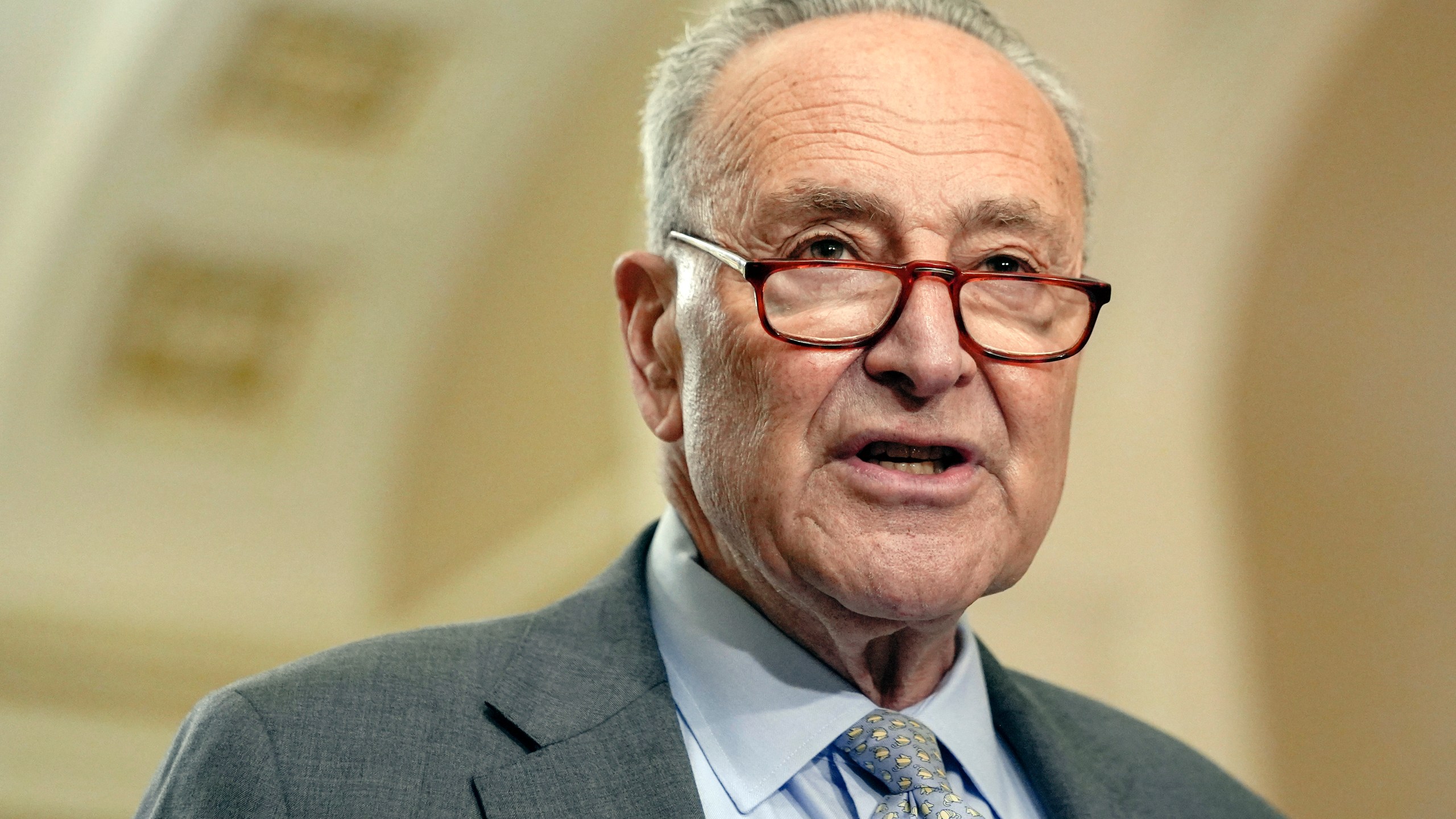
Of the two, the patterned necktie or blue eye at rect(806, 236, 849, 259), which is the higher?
blue eye at rect(806, 236, 849, 259)

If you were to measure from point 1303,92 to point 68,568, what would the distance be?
Answer: 534cm

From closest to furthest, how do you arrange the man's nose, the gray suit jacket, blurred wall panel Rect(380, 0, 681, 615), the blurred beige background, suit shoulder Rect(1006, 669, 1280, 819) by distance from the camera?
the gray suit jacket → the man's nose → suit shoulder Rect(1006, 669, 1280, 819) → the blurred beige background → blurred wall panel Rect(380, 0, 681, 615)

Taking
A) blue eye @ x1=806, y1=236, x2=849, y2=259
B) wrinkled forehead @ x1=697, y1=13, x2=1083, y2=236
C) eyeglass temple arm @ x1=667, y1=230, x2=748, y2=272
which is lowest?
eyeglass temple arm @ x1=667, y1=230, x2=748, y2=272

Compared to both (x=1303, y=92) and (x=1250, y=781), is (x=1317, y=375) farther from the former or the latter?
(x=1250, y=781)

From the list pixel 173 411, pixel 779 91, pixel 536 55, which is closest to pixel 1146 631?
pixel 536 55

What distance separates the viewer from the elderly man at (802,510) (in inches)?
64.7

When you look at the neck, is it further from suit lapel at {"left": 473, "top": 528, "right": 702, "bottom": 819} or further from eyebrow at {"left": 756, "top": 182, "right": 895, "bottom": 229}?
eyebrow at {"left": 756, "top": 182, "right": 895, "bottom": 229}

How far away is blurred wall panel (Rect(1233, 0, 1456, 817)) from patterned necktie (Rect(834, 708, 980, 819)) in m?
2.71

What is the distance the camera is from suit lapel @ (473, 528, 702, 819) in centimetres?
161

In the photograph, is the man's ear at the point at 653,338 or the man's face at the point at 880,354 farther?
the man's ear at the point at 653,338

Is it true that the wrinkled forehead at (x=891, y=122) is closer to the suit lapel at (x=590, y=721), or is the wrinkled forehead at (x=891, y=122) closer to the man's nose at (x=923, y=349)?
the man's nose at (x=923, y=349)

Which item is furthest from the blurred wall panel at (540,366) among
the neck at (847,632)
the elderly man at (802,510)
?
the neck at (847,632)

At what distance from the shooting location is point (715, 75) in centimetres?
200

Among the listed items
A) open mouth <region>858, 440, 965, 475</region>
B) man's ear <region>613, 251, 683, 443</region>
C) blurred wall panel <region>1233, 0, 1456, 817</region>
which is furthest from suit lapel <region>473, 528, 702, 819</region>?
blurred wall panel <region>1233, 0, 1456, 817</region>
